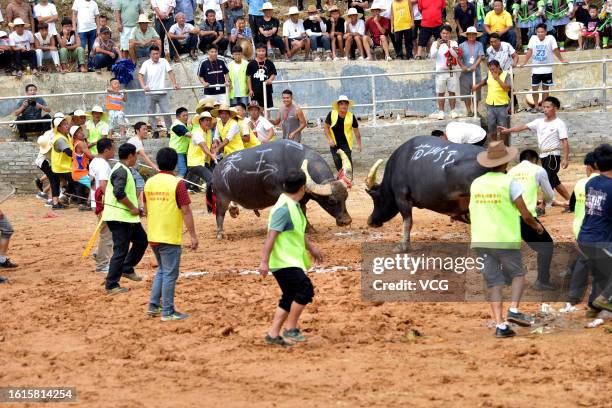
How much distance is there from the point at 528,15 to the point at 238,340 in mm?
15681

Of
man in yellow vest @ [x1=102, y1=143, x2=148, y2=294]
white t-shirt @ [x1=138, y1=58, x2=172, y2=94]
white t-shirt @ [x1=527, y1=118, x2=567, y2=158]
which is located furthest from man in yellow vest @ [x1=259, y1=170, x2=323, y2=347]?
white t-shirt @ [x1=138, y1=58, x2=172, y2=94]

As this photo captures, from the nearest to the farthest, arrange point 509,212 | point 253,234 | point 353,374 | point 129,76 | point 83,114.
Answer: point 353,374, point 509,212, point 253,234, point 83,114, point 129,76

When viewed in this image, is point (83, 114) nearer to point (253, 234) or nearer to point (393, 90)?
point (253, 234)

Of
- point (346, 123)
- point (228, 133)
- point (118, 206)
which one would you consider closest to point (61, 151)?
point (228, 133)

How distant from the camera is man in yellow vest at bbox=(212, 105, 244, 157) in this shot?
1750 centimetres

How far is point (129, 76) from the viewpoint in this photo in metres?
22.9

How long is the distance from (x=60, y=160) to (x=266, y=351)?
1076 centimetres

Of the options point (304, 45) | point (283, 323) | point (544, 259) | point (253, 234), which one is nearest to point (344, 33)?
point (304, 45)

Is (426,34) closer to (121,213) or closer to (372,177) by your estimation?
(372,177)

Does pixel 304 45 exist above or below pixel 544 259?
above

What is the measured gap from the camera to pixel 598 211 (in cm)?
1020

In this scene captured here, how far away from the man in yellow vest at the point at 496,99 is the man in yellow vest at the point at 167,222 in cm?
1037

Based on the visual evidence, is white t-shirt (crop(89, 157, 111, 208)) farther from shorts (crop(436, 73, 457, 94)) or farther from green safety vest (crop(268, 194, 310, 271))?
shorts (crop(436, 73, 457, 94))

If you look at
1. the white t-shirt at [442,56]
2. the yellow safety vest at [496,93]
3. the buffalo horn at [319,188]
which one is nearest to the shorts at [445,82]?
the white t-shirt at [442,56]
